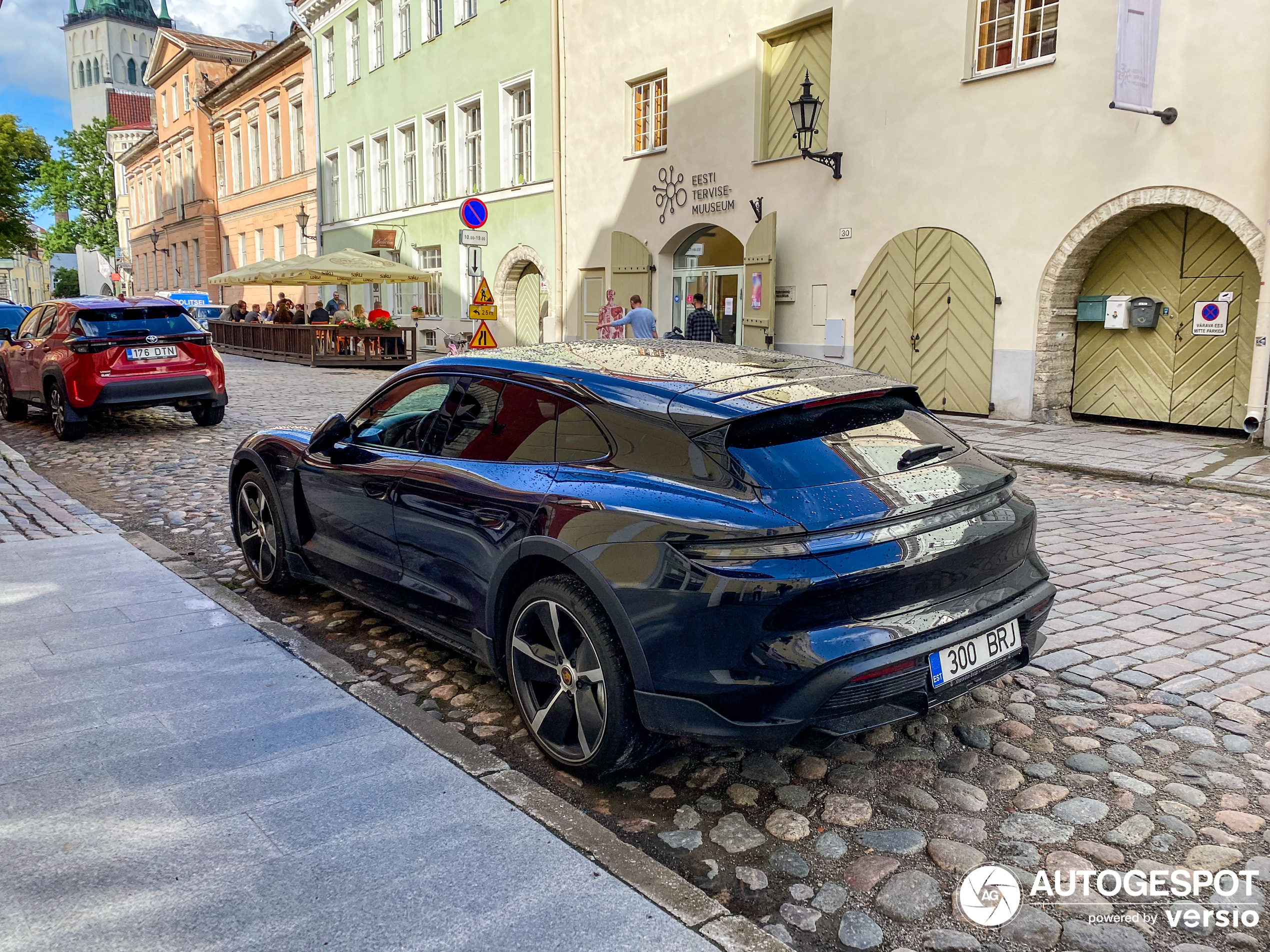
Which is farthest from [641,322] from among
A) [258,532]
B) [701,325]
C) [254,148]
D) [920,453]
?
[254,148]

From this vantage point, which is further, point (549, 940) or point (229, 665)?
point (229, 665)

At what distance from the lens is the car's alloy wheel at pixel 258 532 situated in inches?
221

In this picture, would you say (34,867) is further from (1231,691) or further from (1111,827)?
(1231,691)

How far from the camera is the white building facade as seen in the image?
1184 centimetres

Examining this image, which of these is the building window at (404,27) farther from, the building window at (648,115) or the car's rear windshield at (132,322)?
the car's rear windshield at (132,322)

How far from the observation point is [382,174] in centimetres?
3194

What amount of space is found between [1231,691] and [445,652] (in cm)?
342

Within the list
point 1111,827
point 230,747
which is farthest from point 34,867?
point 1111,827

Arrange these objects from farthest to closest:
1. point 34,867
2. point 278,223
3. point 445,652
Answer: point 278,223
point 445,652
point 34,867

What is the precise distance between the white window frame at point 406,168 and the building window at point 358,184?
10.1 ft

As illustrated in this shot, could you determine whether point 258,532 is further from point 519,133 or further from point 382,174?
point 382,174

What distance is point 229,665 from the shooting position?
176 inches

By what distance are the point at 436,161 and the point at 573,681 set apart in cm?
2757

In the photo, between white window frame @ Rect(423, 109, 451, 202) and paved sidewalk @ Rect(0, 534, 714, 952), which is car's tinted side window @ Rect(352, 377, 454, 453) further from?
white window frame @ Rect(423, 109, 451, 202)
